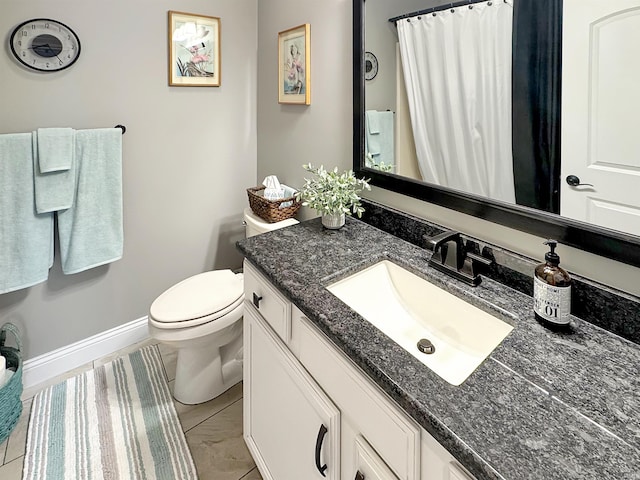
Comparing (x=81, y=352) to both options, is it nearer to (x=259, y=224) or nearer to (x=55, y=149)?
(x=55, y=149)

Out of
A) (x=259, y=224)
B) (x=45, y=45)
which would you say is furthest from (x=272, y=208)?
(x=45, y=45)

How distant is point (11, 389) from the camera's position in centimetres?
161

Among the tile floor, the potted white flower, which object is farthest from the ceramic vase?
the tile floor

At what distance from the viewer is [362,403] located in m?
0.80

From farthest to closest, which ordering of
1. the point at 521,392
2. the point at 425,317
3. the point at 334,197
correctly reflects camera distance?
the point at 334,197 < the point at 425,317 < the point at 521,392

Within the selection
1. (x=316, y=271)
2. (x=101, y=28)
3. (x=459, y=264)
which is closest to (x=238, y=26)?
(x=101, y=28)

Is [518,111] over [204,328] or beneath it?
over

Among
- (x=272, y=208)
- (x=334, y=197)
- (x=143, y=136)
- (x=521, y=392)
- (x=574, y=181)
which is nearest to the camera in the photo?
(x=521, y=392)

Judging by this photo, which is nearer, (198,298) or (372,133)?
(372,133)

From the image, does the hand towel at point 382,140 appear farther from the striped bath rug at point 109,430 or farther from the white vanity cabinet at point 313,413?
the striped bath rug at point 109,430

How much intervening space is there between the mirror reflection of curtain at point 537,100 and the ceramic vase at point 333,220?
65 centimetres

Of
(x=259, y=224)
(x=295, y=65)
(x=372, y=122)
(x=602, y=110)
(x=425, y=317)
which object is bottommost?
(x=425, y=317)

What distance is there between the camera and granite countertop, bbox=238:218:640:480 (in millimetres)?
555

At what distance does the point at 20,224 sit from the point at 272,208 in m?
1.09
